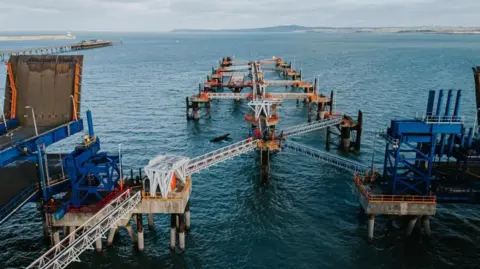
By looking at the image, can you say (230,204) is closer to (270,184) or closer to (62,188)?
(270,184)

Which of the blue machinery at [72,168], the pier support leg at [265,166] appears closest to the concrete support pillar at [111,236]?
the blue machinery at [72,168]

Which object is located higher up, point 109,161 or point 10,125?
point 10,125

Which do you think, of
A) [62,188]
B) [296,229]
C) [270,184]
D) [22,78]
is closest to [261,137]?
[270,184]

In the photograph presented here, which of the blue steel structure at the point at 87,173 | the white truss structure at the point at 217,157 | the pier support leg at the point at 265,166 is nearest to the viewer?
the blue steel structure at the point at 87,173

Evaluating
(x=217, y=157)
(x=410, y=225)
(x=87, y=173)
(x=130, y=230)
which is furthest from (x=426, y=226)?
(x=87, y=173)

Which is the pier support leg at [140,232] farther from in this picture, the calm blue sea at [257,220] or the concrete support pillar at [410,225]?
the concrete support pillar at [410,225]

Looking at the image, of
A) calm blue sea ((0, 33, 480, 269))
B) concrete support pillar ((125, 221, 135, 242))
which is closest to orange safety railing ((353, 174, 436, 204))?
calm blue sea ((0, 33, 480, 269))

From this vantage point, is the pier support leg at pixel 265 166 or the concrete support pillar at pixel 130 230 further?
the pier support leg at pixel 265 166

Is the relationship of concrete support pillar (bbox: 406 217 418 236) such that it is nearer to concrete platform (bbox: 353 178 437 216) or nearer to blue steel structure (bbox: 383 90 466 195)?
concrete platform (bbox: 353 178 437 216)
